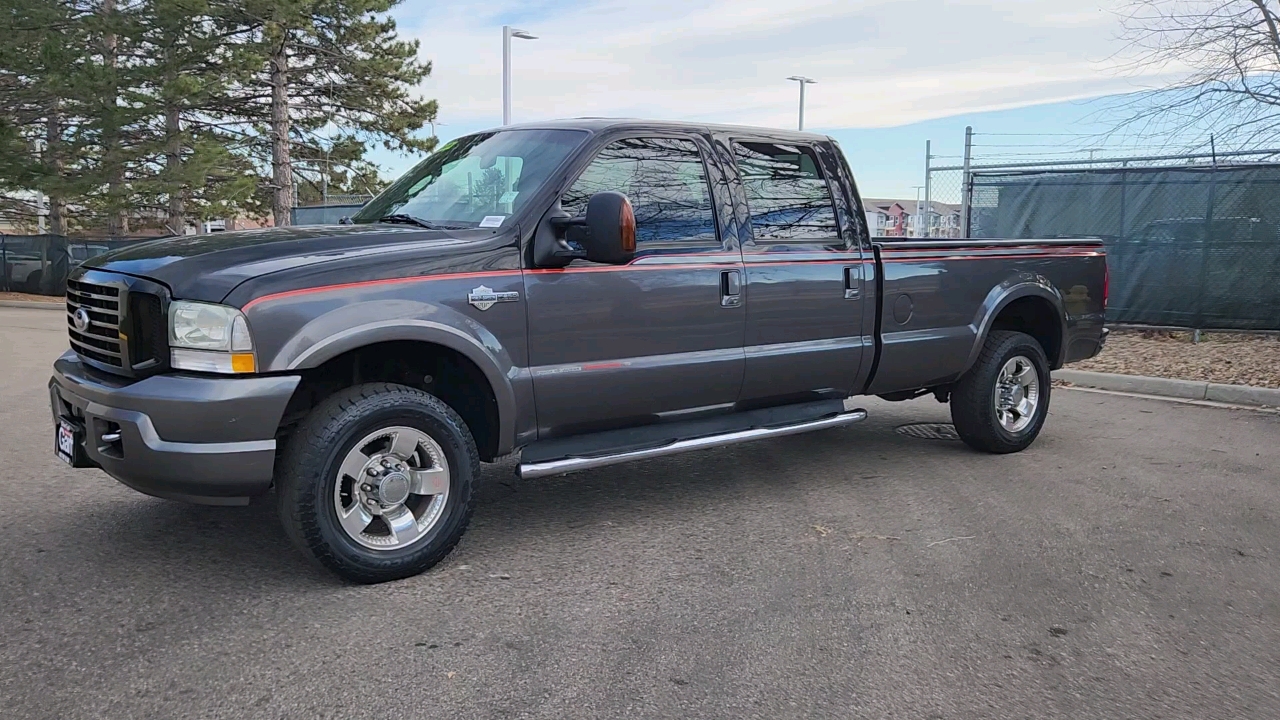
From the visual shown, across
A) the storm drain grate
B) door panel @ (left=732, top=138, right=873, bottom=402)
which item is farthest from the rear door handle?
the storm drain grate

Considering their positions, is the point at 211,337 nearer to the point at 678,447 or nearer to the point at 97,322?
the point at 97,322

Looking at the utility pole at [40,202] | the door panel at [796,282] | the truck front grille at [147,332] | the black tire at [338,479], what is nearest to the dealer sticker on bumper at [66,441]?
the truck front grille at [147,332]

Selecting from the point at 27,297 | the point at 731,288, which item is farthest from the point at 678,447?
the point at 27,297

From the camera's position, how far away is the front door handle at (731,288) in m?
4.84

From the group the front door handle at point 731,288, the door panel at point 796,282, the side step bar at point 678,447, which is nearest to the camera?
the side step bar at point 678,447

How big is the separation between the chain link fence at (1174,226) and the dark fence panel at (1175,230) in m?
0.01

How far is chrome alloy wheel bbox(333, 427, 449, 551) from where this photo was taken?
151 inches

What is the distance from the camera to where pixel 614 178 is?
4.68 m

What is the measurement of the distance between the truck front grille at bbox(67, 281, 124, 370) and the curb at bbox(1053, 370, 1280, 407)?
27.6ft

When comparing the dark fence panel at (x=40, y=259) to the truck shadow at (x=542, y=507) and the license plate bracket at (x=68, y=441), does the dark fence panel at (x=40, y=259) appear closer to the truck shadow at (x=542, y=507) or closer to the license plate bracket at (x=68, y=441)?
the truck shadow at (x=542, y=507)

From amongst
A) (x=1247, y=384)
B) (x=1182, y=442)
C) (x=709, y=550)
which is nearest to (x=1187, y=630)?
(x=709, y=550)

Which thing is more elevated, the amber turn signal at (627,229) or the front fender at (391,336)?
the amber turn signal at (627,229)

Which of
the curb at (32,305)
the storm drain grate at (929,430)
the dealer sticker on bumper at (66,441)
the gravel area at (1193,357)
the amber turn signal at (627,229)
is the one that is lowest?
the curb at (32,305)

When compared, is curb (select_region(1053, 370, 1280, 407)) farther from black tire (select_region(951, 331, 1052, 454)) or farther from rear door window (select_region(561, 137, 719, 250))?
rear door window (select_region(561, 137, 719, 250))
